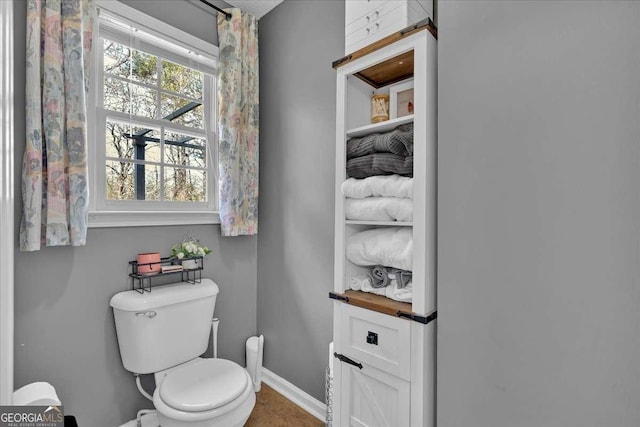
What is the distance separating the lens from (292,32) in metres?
1.99

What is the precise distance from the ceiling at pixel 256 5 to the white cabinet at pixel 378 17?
3.13 ft

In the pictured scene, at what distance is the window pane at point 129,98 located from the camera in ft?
5.55

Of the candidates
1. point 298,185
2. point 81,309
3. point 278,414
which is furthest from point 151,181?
point 278,414

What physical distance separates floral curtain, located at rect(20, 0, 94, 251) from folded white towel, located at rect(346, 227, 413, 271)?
4.16ft

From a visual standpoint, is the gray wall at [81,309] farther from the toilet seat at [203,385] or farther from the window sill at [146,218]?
the toilet seat at [203,385]

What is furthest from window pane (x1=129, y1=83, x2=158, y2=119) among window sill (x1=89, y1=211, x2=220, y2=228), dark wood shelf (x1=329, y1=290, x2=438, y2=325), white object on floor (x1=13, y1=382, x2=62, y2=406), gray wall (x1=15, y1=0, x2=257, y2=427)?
dark wood shelf (x1=329, y1=290, x2=438, y2=325)

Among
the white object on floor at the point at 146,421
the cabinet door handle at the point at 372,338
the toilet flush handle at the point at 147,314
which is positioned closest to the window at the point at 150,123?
the toilet flush handle at the point at 147,314

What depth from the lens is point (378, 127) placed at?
1285 mm

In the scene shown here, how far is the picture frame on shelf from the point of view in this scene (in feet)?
4.47

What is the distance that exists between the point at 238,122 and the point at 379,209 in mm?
1231
